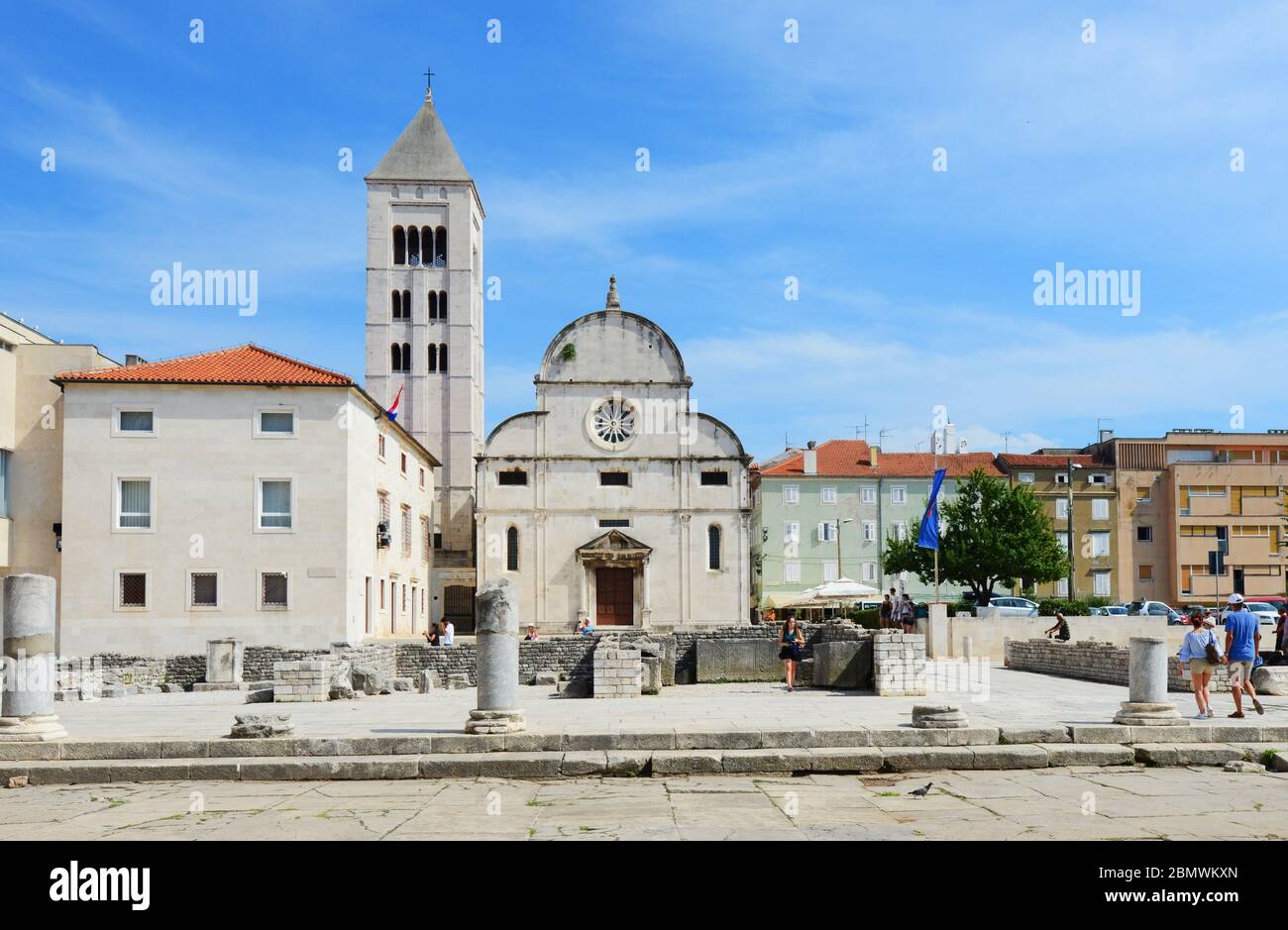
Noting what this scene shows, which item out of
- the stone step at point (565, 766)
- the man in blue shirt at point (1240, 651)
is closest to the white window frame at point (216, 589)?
the stone step at point (565, 766)

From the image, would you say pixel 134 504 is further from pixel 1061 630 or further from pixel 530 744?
pixel 1061 630

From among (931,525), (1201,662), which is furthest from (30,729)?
(931,525)

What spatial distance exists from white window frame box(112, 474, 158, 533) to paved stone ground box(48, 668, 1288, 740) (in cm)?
996

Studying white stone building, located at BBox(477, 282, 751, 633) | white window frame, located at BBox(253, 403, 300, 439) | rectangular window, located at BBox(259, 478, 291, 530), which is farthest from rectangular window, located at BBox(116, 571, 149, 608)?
white stone building, located at BBox(477, 282, 751, 633)

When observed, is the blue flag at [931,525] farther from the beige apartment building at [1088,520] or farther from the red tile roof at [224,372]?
the beige apartment building at [1088,520]

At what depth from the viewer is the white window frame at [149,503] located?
33.6m

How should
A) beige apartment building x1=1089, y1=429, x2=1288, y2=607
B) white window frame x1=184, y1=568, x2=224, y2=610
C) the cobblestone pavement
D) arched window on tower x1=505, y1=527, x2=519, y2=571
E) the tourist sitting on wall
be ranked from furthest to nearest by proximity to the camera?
beige apartment building x1=1089, y1=429, x2=1288, y2=607, arched window on tower x1=505, y1=527, x2=519, y2=571, white window frame x1=184, y1=568, x2=224, y2=610, the tourist sitting on wall, the cobblestone pavement

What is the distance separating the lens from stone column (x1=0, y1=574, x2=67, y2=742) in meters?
13.8

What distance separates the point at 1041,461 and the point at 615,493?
29415 millimetres

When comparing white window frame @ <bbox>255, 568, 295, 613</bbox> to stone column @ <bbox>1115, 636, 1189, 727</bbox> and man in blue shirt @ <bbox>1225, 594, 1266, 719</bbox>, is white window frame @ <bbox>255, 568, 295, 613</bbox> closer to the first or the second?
stone column @ <bbox>1115, 636, 1189, 727</bbox>

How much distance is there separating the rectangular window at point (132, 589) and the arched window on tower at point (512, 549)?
18.6m
